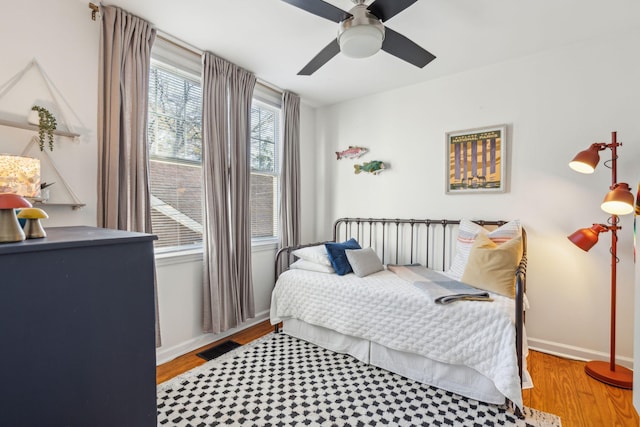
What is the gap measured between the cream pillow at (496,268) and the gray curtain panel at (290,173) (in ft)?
6.10

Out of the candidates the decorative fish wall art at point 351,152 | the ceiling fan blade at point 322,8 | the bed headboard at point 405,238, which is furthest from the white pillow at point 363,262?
the ceiling fan blade at point 322,8

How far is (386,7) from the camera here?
158 cm

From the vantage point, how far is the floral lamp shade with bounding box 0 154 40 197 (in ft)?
4.54

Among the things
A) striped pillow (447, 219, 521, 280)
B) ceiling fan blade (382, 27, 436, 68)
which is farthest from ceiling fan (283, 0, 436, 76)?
striped pillow (447, 219, 521, 280)

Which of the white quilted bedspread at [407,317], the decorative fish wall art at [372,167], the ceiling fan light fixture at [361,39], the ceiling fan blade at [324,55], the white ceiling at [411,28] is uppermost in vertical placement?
the white ceiling at [411,28]

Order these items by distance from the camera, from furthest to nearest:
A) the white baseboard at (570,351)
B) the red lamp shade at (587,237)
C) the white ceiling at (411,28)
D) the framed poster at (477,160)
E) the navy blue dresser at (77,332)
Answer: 1. the framed poster at (477,160)
2. the white baseboard at (570,351)
3. the red lamp shade at (587,237)
4. the white ceiling at (411,28)
5. the navy blue dresser at (77,332)

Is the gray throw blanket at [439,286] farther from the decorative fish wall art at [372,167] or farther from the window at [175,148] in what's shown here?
the window at [175,148]

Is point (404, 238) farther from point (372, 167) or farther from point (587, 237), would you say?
point (587, 237)

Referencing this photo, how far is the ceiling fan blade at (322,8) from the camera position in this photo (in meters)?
1.52

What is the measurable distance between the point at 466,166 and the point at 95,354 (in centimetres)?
292

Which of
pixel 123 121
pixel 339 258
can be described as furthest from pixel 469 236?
pixel 123 121

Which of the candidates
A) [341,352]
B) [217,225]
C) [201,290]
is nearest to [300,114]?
[217,225]

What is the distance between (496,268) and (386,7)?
5.79ft

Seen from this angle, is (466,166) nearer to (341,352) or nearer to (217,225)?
(341,352)
